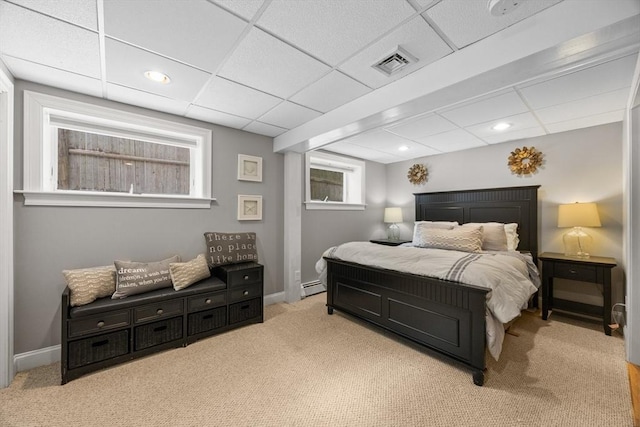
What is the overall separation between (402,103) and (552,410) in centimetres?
234

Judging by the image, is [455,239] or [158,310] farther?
[455,239]

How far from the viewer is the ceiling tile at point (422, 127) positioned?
307 centimetres

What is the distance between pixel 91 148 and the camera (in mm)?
2613

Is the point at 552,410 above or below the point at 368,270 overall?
below

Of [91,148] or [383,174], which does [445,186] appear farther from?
[91,148]

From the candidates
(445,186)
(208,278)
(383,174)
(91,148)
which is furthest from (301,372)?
(383,174)

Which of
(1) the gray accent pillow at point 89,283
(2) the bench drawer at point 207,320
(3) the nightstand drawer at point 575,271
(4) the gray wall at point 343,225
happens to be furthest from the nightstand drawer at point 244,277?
(3) the nightstand drawer at point 575,271

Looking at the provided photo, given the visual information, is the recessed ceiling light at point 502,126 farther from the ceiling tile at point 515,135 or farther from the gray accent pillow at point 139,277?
the gray accent pillow at point 139,277

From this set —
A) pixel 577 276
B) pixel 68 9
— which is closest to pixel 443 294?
pixel 577 276

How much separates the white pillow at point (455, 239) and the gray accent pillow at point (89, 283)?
3.45 m

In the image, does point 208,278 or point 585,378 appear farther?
point 208,278

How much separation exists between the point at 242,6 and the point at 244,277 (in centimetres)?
238

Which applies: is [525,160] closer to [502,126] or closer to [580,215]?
[502,126]

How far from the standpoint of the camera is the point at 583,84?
2.21 m
